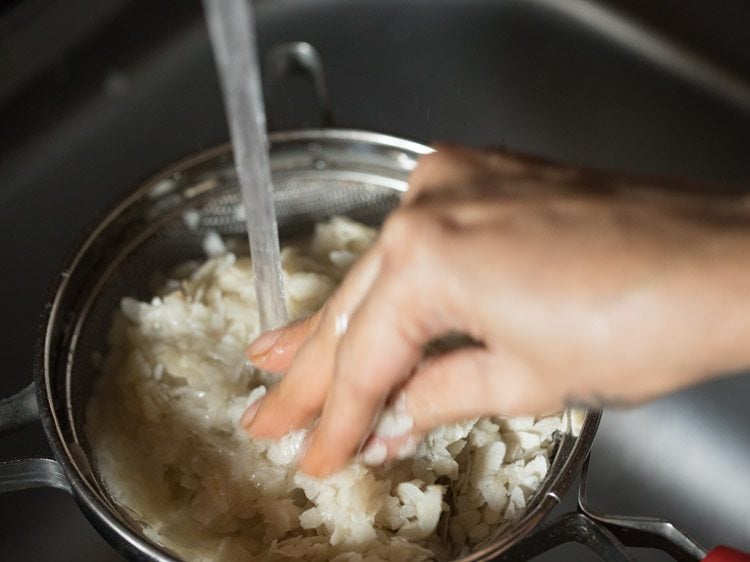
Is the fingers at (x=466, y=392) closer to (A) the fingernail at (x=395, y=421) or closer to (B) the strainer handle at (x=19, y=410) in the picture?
(A) the fingernail at (x=395, y=421)

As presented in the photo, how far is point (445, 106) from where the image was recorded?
109cm

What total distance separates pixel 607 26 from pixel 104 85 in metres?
0.63

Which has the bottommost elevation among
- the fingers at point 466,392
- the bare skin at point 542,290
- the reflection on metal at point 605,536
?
the reflection on metal at point 605,536

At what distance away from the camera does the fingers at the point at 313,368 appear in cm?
57

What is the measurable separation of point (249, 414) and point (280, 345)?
7 centimetres

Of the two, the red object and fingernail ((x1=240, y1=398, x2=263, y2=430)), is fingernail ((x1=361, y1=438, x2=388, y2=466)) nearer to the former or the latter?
fingernail ((x1=240, y1=398, x2=263, y2=430))

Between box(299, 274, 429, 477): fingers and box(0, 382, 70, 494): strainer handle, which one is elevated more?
box(299, 274, 429, 477): fingers

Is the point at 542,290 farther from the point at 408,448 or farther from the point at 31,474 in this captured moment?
the point at 31,474

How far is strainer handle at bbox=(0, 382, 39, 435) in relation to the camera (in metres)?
0.71

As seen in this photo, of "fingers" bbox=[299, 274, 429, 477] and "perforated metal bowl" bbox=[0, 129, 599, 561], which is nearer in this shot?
"fingers" bbox=[299, 274, 429, 477]

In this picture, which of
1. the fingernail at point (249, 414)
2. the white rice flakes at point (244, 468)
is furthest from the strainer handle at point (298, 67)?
the fingernail at point (249, 414)

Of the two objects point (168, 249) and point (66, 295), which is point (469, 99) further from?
point (66, 295)

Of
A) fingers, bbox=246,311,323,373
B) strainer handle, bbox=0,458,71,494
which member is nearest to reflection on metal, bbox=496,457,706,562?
fingers, bbox=246,311,323,373

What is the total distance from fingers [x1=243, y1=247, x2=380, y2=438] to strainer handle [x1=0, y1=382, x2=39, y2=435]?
0.58 feet
